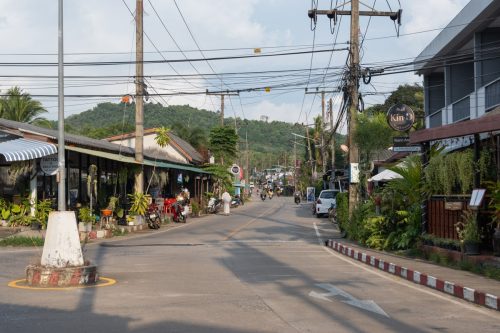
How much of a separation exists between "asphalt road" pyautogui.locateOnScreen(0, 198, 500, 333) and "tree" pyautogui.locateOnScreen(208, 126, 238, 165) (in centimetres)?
3595

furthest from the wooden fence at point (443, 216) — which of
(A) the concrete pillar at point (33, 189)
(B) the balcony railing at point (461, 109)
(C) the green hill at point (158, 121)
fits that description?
(C) the green hill at point (158, 121)

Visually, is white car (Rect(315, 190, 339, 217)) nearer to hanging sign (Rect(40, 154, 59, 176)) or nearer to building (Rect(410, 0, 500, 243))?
building (Rect(410, 0, 500, 243))

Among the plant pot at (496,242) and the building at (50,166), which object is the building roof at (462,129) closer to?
the plant pot at (496,242)

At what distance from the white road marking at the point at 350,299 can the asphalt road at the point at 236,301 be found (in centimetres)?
2

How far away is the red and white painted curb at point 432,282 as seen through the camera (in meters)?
9.74

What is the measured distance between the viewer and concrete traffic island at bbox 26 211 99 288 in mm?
10992

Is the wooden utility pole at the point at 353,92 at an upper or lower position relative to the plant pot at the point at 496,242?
upper

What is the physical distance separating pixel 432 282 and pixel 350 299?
8.15 ft

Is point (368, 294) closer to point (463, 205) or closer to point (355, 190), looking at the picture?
point (463, 205)

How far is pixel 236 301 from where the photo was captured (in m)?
9.61

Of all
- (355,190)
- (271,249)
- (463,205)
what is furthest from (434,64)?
(463,205)

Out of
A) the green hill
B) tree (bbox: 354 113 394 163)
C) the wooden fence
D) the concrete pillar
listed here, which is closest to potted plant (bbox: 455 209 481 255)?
the wooden fence

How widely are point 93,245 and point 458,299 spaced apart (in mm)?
13231

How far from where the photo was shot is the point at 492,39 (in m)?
23.7
